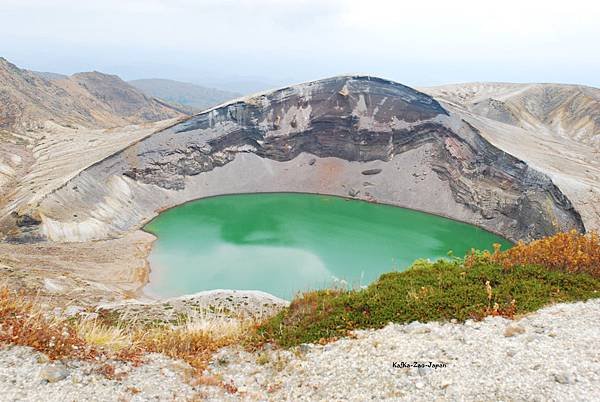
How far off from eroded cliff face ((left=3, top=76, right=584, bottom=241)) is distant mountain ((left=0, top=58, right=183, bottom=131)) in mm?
32330

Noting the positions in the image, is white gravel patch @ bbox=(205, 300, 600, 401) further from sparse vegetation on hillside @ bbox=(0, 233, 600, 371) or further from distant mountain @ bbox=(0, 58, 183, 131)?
distant mountain @ bbox=(0, 58, 183, 131)

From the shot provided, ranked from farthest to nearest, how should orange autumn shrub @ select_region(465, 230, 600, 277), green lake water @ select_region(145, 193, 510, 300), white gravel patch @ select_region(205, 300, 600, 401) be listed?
green lake water @ select_region(145, 193, 510, 300), orange autumn shrub @ select_region(465, 230, 600, 277), white gravel patch @ select_region(205, 300, 600, 401)

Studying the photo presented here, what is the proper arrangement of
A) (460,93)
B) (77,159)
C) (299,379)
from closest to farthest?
(299,379) < (77,159) < (460,93)

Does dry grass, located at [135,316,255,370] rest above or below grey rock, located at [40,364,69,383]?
below

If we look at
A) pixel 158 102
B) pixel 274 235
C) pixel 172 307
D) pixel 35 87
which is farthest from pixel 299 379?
pixel 158 102

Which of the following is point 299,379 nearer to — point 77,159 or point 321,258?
point 321,258

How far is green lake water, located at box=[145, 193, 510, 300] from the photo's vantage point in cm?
3072

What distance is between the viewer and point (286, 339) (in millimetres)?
8477

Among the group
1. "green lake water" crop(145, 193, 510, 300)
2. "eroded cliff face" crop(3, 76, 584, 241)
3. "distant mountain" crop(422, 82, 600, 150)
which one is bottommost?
"green lake water" crop(145, 193, 510, 300)

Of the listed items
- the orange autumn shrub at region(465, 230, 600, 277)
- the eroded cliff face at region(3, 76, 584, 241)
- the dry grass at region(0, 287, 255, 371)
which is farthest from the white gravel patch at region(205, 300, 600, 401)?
the eroded cliff face at region(3, 76, 584, 241)

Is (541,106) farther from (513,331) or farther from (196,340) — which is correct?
(196,340)

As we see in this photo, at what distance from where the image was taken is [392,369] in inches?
275

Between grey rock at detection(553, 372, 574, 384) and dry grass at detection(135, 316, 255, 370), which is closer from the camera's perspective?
grey rock at detection(553, 372, 574, 384)

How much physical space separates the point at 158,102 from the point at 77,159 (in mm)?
122126
